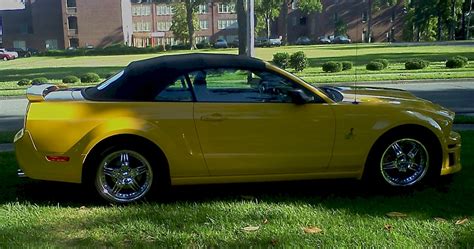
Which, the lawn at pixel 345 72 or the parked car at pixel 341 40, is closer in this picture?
the lawn at pixel 345 72

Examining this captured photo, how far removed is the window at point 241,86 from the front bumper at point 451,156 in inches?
59.5

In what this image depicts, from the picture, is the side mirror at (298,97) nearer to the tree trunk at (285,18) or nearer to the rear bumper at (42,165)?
the rear bumper at (42,165)

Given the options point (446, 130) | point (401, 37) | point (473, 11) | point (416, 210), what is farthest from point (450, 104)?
point (401, 37)

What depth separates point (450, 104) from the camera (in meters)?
12.0

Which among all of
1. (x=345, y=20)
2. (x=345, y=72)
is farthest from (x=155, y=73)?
(x=345, y=20)

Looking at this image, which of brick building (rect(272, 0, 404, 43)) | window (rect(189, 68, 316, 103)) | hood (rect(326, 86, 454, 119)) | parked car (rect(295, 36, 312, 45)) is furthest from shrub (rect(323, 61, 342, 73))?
brick building (rect(272, 0, 404, 43))

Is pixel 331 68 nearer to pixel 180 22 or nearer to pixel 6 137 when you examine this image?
pixel 6 137

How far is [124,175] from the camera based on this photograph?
439cm

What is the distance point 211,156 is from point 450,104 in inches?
378

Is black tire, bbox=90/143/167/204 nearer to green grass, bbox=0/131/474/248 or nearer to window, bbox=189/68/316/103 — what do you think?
green grass, bbox=0/131/474/248

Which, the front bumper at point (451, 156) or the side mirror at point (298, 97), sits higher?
the side mirror at point (298, 97)

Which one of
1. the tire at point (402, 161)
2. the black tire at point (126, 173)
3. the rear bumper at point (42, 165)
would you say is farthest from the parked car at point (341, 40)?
the rear bumper at point (42, 165)

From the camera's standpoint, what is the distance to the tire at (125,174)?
4.34 meters

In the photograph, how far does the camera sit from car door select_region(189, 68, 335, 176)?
4.39 meters
